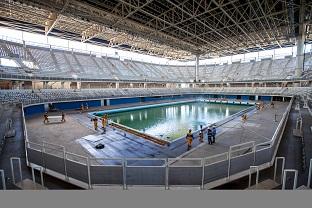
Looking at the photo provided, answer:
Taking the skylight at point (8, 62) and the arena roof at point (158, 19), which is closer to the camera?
the arena roof at point (158, 19)

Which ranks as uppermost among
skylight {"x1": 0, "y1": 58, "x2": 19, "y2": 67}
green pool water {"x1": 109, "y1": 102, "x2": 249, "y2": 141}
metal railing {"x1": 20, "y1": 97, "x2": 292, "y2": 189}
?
skylight {"x1": 0, "y1": 58, "x2": 19, "y2": 67}

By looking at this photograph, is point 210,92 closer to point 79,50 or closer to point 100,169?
point 79,50

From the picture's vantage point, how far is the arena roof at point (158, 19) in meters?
16.7

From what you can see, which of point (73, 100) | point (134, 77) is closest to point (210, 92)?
point (134, 77)

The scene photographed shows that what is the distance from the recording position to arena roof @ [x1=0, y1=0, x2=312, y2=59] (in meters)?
16.7

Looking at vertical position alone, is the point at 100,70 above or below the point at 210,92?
above

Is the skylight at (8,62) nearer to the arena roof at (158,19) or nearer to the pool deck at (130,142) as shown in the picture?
the arena roof at (158,19)

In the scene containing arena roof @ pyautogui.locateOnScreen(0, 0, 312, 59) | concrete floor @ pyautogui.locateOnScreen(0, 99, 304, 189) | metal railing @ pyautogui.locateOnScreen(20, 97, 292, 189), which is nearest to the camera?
metal railing @ pyautogui.locateOnScreen(20, 97, 292, 189)

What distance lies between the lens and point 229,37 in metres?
28.4

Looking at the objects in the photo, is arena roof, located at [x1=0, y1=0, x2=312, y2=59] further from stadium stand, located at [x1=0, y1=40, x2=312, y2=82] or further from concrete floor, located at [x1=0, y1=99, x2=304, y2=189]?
concrete floor, located at [x1=0, y1=99, x2=304, y2=189]

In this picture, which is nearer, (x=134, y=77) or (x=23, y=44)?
(x=23, y=44)

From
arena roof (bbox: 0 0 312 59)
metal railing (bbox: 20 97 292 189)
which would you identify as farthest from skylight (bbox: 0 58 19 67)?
metal railing (bbox: 20 97 292 189)

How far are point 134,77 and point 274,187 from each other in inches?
1431

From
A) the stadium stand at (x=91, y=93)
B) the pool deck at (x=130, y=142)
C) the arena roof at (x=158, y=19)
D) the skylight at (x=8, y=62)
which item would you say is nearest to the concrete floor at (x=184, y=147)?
the pool deck at (x=130, y=142)
